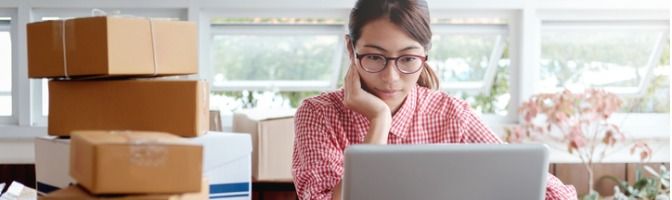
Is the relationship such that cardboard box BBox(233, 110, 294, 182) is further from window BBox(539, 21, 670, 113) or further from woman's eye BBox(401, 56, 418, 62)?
window BBox(539, 21, 670, 113)

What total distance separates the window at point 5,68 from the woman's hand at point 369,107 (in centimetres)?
253

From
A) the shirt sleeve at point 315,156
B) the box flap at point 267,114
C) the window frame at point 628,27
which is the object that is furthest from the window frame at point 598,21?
the shirt sleeve at point 315,156

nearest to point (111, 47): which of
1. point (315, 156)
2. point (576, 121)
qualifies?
point (315, 156)

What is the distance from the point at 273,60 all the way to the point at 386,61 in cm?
231

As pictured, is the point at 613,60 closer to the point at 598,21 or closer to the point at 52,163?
the point at 598,21

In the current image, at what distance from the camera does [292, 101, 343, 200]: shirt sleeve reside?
216 cm

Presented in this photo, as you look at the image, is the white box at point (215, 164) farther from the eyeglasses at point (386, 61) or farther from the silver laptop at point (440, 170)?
the silver laptop at point (440, 170)

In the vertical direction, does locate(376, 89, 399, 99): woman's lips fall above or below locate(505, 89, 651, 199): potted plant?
above

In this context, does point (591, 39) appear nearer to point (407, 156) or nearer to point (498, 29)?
point (498, 29)

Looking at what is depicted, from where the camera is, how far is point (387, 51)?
2283 millimetres

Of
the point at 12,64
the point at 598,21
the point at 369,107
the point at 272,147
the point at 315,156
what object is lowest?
the point at 272,147

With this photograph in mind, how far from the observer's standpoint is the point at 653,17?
4562mm

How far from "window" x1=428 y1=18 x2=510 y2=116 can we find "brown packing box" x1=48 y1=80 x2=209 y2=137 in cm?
268

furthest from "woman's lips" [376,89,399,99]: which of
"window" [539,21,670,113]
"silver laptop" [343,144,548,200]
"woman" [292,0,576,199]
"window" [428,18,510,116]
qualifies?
"window" [539,21,670,113]
